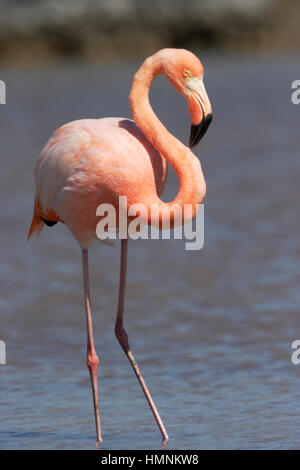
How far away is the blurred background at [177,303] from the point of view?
515 centimetres

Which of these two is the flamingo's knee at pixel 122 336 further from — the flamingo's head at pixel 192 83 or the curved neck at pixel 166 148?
the flamingo's head at pixel 192 83

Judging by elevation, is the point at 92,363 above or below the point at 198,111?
below

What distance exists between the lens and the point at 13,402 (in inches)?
216

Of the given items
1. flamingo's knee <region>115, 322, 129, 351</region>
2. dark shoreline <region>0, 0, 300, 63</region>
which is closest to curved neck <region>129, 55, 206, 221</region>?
flamingo's knee <region>115, 322, 129, 351</region>

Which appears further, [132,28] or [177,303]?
[132,28]

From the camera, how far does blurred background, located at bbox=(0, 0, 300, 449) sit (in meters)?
5.15

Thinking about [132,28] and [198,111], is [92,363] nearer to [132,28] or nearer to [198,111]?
[198,111]

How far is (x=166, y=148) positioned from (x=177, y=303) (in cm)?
247

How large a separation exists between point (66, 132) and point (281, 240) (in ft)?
11.9

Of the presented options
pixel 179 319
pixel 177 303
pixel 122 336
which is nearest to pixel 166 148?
pixel 122 336

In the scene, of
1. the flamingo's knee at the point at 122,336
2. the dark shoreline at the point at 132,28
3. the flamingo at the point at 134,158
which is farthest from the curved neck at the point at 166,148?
the dark shoreline at the point at 132,28

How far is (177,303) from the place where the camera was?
23.7 ft

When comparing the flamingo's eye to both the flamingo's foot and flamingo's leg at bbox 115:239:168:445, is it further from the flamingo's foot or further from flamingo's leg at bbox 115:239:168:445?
the flamingo's foot

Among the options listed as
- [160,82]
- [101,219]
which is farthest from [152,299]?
[160,82]
